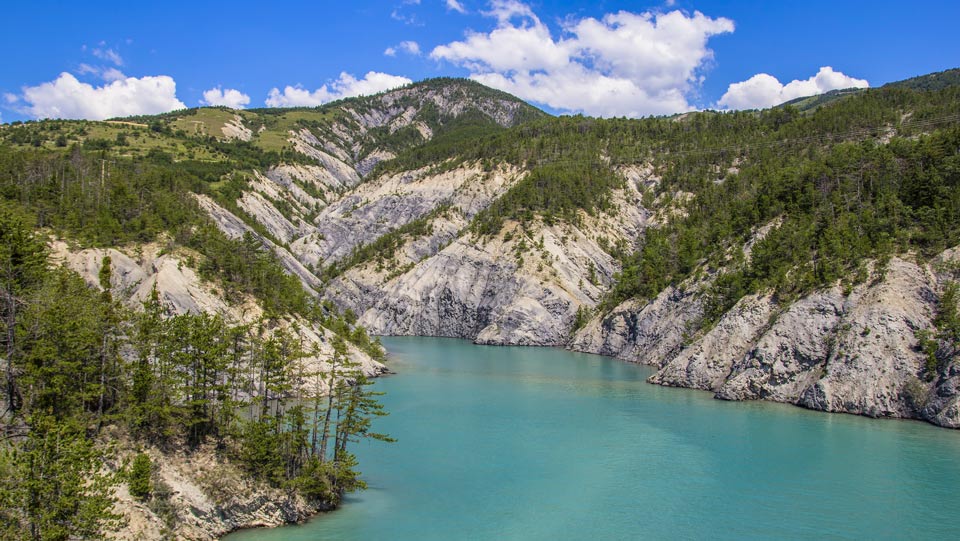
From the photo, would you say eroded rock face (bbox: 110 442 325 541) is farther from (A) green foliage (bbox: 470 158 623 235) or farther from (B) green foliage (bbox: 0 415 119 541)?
(A) green foliage (bbox: 470 158 623 235)

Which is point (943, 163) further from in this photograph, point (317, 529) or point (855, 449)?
point (317, 529)

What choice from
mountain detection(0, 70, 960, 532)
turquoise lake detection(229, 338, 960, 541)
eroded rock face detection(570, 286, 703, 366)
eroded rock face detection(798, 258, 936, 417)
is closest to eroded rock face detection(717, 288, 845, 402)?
mountain detection(0, 70, 960, 532)

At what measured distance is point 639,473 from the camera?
36125 mm

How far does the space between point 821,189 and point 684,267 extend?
20.0m

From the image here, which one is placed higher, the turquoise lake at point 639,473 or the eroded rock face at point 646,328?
the eroded rock face at point 646,328

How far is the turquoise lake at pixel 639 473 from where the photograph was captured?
28406 millimetres

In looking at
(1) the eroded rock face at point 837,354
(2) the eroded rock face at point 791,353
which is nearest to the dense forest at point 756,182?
(2) the eroded rock face at point 791,353

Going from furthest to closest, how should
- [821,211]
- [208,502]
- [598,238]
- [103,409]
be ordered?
[598,238]
[821,211]
[103,409]
[208,502]

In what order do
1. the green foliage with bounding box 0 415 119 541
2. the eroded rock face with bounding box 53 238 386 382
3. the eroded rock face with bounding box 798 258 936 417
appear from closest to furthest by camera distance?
the green foliage with bounding box 0 415 119 541 → the eroded rock face with bounding box 798 258 936 417 → the eroded rock face with bounding box 53 238 386 382

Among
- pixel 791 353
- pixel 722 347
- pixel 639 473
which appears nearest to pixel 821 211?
pixel 722 347

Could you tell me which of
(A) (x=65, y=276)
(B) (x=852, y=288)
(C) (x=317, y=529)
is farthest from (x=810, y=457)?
(A) (x=65, y=276)

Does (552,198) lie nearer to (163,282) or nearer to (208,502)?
(163,282)

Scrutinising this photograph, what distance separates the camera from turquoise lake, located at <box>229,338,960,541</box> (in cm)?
2841

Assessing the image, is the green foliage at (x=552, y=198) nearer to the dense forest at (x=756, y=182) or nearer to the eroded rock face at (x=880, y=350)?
the dense forest at (x=756, y=182)
